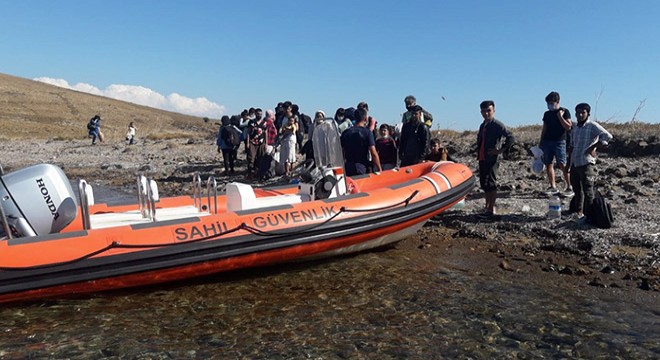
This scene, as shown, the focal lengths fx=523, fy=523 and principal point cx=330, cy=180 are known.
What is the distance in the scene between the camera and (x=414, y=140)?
275 inches

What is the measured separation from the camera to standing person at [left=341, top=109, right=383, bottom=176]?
6340 mm

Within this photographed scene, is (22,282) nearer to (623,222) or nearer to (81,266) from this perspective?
(81,266)

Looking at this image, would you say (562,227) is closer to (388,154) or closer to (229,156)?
(388,154)

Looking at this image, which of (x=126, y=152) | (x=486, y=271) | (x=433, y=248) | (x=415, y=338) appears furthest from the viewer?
(x=126, y=152)

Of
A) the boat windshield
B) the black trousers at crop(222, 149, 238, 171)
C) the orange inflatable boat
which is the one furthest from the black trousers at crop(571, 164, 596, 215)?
the black trousers at crop(222, 149, 238, 171)

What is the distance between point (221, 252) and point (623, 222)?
4386 millimetres

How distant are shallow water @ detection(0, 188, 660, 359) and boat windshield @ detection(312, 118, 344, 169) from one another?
4.61 feet

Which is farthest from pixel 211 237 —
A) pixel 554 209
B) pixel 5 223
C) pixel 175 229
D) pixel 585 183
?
pixel 585 183

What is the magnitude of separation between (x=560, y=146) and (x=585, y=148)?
3.21ft

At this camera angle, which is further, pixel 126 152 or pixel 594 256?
pixel 126 152

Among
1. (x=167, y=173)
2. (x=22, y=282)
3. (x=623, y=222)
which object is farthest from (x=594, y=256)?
(x=167, y=173)

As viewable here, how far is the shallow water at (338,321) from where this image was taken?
3.38 metres

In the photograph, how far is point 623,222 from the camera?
19.0 feet

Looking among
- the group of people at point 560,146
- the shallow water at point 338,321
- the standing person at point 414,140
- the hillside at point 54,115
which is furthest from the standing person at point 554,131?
the hillside at point 54,115
